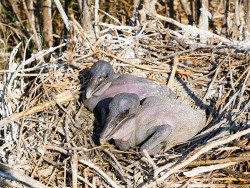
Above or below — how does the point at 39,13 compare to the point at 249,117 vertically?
above

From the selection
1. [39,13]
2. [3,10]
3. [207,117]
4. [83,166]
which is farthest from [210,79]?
[3,10]

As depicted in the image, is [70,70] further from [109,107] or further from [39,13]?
[39,13]

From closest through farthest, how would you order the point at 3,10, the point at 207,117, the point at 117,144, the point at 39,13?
the point at 117,144, the point at 207,117, the point at 39,13, the point at 3,10

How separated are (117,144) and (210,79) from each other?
79 cm

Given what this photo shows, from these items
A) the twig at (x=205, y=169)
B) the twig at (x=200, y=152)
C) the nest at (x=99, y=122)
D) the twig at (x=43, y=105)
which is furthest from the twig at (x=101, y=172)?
the twig at (x=43, y=105)

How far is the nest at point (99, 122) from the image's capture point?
3.43 metres

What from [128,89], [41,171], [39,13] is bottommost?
[41,171]

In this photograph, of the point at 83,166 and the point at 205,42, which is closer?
the point at 83,166

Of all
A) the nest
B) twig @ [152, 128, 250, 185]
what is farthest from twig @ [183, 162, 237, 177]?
twig @ [152, 128, 250, 185]

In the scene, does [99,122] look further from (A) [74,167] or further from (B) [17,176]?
(B) [17,176]

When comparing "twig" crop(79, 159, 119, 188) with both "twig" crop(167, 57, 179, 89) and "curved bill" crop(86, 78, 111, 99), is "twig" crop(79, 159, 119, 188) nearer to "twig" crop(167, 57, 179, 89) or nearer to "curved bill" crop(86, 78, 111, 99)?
"curved bill" crop(86, 78, 111, 99)

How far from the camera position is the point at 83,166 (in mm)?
3551

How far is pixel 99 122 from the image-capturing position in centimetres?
407

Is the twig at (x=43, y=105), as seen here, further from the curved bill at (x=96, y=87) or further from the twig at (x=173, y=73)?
the twig at (x=173, y=73)
